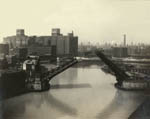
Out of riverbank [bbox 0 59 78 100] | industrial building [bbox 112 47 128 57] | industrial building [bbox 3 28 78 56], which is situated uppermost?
industrial building [bbox 3 28 78 56]

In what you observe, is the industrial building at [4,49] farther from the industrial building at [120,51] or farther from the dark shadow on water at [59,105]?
the industrial building at [120,51]

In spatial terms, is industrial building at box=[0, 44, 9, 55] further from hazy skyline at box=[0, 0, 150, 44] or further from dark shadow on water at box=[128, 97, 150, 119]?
dark shadow on water at box=[128, 97, 150, 119]

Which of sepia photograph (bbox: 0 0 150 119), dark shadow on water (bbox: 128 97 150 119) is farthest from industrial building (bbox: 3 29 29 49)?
dark shadow on water (bbox: 128 97 150 119)

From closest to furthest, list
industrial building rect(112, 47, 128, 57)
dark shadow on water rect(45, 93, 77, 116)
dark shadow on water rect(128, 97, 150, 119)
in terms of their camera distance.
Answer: dark shadow on water rect(128, 97, 150, 119)
dark shadow on water rect(45, 93, 77, 116)
industrial building rect(112, 47, 128, 57)

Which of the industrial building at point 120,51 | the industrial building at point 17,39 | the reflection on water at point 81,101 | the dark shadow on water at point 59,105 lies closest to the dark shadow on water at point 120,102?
the reflection on water at point 81,101

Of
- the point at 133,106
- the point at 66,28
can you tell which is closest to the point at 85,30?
the point at 66,28

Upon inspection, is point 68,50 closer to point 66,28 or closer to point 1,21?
point 66,28

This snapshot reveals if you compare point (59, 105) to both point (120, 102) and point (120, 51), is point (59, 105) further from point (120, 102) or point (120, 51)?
point (120, 51)

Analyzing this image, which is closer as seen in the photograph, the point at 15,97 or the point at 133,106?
the point at 133,106
